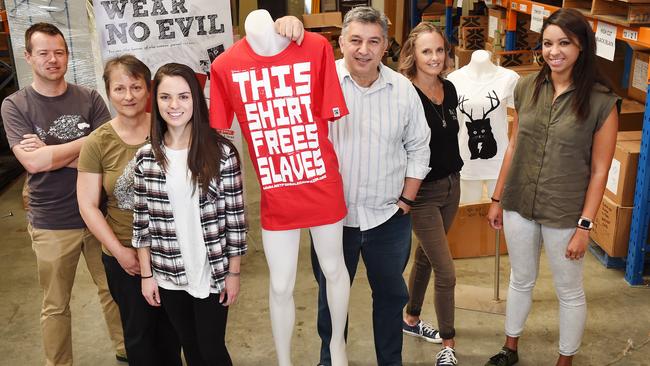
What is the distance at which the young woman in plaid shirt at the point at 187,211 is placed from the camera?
209 centimetres

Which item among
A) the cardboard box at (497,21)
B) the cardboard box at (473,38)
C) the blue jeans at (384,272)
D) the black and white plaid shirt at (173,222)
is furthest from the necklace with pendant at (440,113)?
the cardboard box at (473,38)

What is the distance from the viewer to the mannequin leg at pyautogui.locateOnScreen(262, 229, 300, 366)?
2.34 m

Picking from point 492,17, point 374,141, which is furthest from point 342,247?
point 492,17

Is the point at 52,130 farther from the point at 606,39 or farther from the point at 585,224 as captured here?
the point at 606,39

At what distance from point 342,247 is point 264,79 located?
2.24 feet

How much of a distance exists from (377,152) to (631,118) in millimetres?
2352

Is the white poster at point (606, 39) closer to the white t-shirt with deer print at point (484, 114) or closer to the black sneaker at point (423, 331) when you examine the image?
the white t-shirt with deer print at point (484, 114)

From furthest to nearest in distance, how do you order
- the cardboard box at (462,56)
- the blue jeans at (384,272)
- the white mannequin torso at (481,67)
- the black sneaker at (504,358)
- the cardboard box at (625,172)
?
1. the cardboard box at (462,56)
2. the cardboard box at (625,172)
3. the white mannequin torso at (481,67)
4. the black sneaker at (504,358)
5. the blue jeans at (384,272)

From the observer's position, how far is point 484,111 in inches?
120

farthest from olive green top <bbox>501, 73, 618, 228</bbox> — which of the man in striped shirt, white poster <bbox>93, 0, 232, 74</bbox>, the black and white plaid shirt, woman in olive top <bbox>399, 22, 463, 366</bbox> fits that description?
white poster <bbox>93, 0, 232, 74</bbox>

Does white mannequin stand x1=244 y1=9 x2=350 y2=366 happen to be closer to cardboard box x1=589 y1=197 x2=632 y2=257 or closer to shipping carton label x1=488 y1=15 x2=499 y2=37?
cardboard box x1=589 y1=197 x2=632 y2=257

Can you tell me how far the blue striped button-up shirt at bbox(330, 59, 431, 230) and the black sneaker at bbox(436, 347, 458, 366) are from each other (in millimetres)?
833

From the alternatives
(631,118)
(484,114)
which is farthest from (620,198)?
(484,114)

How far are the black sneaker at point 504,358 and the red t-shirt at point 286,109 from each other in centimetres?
120
